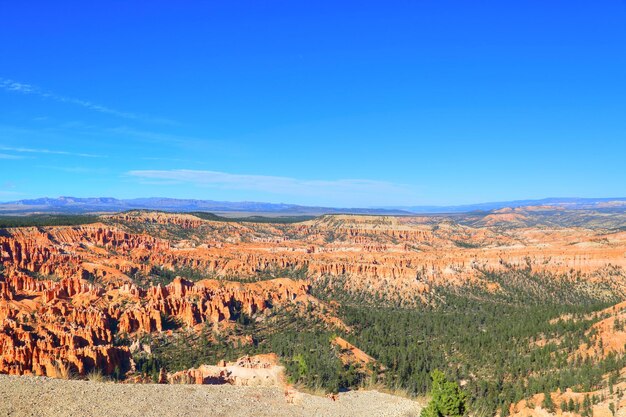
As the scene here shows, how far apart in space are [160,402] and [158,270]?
371ft

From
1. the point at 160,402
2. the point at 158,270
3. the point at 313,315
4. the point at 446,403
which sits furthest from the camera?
the point at 158,270

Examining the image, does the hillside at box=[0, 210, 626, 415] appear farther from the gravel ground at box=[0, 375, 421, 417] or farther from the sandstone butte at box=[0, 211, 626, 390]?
the gravel ground at box=[0, 375, 421, 417]

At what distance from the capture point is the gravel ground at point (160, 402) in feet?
117

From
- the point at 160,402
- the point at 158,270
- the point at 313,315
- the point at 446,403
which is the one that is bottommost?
the point at 313,315

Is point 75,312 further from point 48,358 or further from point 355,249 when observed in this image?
point 355,249

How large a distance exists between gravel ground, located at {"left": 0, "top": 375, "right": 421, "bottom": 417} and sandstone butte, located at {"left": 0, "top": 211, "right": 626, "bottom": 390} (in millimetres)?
16613

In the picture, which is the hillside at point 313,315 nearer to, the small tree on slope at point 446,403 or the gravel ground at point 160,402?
the gravel ground at point 160,402

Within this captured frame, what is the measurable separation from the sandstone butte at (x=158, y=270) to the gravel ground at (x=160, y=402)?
16613 mm

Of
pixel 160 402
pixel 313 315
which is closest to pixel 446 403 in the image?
pixel 160 402

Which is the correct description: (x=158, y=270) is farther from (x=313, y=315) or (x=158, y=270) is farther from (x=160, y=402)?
(x=160, y=402)

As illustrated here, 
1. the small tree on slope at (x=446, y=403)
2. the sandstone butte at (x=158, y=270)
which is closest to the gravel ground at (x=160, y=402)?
Result: the small tree on slope at (x=446, y=403)

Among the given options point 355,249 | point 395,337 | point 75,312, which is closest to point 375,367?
point 395,337

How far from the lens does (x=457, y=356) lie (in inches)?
2987

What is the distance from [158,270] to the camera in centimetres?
14625
